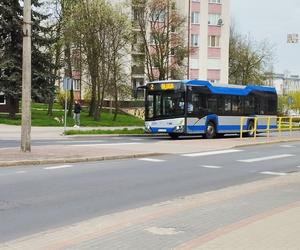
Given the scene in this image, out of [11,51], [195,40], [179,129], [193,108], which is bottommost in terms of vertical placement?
[179,129]

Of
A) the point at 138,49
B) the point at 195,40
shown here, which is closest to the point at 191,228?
the point at 138,49

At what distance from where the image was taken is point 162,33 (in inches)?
1825

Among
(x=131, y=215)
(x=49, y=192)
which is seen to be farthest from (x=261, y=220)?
(x=49, y=192)

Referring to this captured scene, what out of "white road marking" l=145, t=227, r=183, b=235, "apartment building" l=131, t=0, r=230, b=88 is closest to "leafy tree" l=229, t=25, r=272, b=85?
"apartment building" l=131, t=0, r=230, b=88

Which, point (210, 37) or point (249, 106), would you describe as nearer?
point (249, 106)

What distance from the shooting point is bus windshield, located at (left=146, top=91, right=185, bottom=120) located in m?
30.2

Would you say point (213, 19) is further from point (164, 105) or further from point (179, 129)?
point (179, 129)

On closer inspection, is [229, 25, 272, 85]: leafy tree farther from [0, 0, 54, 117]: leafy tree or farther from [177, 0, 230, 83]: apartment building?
[0, 0, 54, 117]: leafy tree

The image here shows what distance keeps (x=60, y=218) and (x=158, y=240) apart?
220 centimetres

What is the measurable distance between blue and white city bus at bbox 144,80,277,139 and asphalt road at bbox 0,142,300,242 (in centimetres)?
1014

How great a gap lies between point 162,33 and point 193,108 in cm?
1718

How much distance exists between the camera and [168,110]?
30.5 m

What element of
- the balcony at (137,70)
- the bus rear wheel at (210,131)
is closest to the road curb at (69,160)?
the bus rear wheel at (210,131)

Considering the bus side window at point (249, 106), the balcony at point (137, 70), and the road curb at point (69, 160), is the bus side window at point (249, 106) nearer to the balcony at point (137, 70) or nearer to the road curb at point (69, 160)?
the road curb at point (69, 160)
